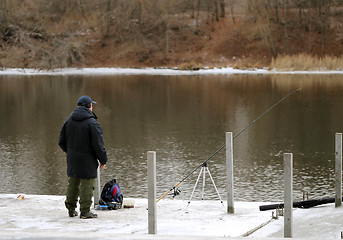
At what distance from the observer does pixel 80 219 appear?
7.77 metres

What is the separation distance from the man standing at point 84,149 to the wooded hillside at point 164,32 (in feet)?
166

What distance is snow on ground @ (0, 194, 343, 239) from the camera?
283 inches

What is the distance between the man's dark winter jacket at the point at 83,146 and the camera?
7.69 meters

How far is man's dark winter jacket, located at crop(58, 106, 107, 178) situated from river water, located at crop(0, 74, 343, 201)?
6033mm

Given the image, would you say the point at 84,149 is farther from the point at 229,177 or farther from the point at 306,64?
the point at 306,64

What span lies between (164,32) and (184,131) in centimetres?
4522

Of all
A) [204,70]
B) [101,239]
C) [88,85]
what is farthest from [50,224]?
[204,70]

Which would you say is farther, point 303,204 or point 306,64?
point 306,64

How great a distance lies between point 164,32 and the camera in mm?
68312

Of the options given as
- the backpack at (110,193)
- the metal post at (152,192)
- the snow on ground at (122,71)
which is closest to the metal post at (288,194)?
the metal post at (152,192)

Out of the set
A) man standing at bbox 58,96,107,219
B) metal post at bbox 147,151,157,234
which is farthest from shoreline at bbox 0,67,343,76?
metal post at bbox 147,151,157,234

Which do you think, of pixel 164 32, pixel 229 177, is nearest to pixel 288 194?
pixel 229 177

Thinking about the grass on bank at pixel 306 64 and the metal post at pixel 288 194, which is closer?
the metal post at pixel 288 194

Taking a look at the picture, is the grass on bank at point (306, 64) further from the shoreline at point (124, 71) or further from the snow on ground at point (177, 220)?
the snow on ground at point (177, 220)
